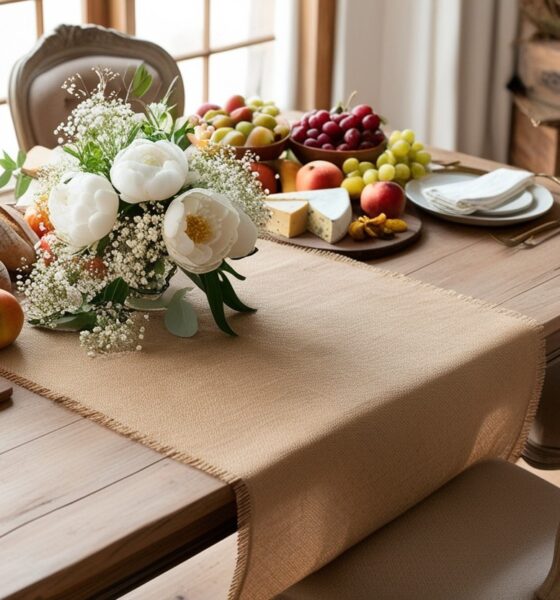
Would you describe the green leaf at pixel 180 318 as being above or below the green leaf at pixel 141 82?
below

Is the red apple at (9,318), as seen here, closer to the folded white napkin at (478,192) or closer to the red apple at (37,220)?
the red apple at (37,220)

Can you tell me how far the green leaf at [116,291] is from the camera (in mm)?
1425

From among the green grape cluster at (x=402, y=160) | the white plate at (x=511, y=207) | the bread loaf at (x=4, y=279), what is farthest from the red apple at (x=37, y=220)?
the white plate at (x=511, y=207)

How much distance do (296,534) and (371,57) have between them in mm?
2838

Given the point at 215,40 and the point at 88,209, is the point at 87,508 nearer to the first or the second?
the point at 88,209

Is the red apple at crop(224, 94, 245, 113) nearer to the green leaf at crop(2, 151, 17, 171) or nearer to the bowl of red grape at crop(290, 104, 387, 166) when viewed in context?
the bowl of red grape at crop(290, 104, 387, 166)

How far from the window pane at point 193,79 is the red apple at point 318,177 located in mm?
1567

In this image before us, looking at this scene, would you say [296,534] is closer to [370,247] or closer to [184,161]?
[184,161]

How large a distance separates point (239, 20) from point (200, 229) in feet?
7.68

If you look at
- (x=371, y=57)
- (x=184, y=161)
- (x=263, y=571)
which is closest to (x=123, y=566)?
(x=263, y=571)

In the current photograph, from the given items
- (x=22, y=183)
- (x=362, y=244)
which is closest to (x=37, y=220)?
(x=22, y=183)

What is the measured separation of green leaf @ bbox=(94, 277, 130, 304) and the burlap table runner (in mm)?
72

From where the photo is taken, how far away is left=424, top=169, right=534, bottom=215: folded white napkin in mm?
1930

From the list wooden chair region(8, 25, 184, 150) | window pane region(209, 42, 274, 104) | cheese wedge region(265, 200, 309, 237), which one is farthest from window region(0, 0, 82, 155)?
cheese wedge region(265, 200, 309, 237)
